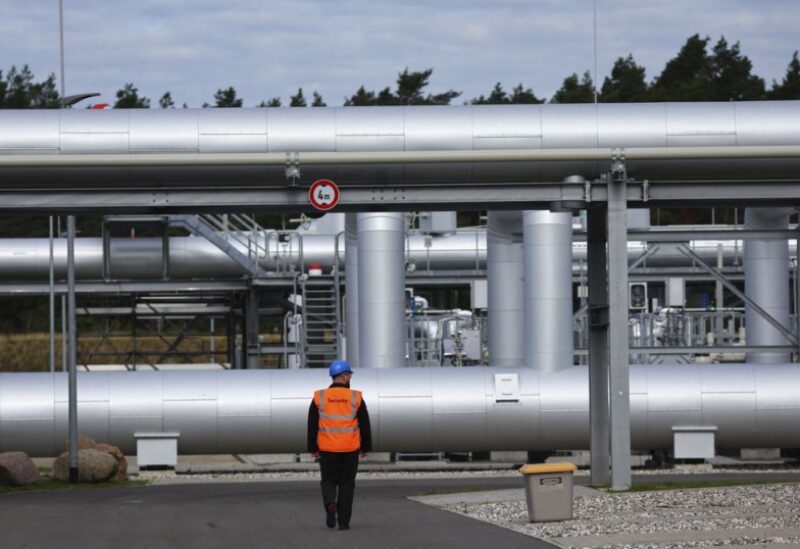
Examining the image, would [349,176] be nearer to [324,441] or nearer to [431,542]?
[324,441]

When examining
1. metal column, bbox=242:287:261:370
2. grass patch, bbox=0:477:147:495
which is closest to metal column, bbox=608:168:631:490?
grass patch, bbox=0:477:147:495

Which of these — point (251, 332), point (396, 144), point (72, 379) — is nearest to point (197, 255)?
point (251, 332)

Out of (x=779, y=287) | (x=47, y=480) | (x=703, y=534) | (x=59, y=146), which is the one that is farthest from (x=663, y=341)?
(x=703, y=534)

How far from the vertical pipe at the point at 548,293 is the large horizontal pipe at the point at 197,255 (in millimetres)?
13239

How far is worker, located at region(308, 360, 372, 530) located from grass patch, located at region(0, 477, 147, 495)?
374 inches

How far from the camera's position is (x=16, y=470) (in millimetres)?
23812

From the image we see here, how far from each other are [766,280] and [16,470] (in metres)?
16.8

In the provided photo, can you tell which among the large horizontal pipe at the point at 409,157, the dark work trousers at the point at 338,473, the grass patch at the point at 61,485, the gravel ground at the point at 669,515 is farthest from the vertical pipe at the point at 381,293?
the dark work trousers at the point at 338,473

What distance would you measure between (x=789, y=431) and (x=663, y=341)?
1069 cm

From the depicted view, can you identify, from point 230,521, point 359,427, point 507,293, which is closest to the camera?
point 359,427

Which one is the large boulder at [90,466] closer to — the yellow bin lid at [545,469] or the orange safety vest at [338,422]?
the orange safety vest at [338,422]

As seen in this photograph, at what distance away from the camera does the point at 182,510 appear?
1850cm

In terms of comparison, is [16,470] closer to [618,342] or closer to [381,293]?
[381,293]

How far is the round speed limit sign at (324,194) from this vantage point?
66.6 feet
